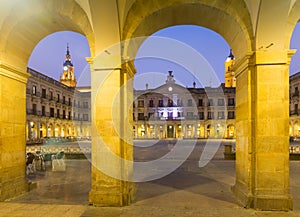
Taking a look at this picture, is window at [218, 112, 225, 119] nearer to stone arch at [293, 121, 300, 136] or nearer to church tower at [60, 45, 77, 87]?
stone arch at [293, 121, 300, 136]

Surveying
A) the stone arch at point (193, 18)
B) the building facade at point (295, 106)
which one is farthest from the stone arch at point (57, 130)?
the building facade at point (295, 106)

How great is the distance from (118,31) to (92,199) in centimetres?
371

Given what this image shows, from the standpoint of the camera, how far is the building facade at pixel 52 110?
3581cm

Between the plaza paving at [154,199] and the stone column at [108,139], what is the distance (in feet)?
1.06

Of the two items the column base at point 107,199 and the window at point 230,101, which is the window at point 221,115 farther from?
the column base at point 107,199

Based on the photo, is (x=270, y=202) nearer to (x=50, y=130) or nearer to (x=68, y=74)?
(x=50, y=130)

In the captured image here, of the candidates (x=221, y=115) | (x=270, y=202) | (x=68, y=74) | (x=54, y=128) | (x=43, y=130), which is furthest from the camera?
(x=68, y=74)

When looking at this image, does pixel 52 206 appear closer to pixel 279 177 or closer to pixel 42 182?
pixel 42 182

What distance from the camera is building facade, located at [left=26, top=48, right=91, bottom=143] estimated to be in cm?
3581

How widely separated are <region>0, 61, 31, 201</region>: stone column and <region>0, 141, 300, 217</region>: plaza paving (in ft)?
1.39

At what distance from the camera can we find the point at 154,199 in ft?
19.4

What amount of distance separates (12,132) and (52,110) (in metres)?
38.4

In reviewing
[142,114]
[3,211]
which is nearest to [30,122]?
[142,114]

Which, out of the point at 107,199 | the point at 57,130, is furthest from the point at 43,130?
Result: the point at 107,199
